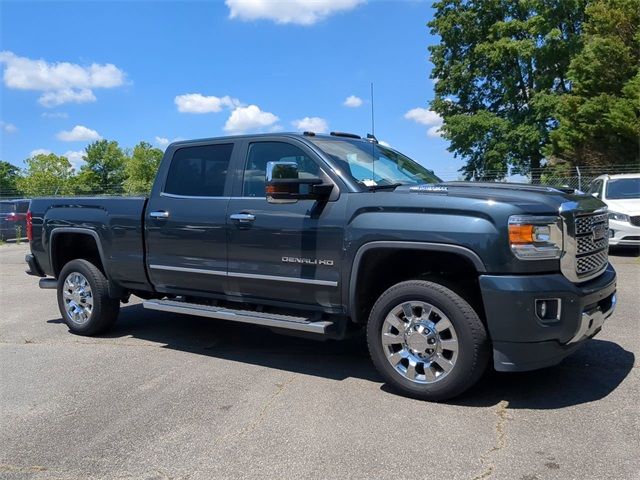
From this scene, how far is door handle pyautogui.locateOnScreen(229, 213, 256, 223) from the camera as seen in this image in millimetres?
5168

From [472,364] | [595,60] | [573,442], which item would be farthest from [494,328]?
→ [595,60]

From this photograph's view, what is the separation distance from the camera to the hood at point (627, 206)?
1191cm

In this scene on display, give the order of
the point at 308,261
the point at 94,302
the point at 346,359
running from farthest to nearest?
the point at 94,302, the point at 346,359, the point at 308,261

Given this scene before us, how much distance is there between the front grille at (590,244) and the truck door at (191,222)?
297 cm

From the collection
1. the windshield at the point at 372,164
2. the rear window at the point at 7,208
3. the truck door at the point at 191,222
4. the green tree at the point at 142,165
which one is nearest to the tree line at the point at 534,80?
the rear window at the point at 7,208

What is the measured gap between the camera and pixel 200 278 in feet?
18.4

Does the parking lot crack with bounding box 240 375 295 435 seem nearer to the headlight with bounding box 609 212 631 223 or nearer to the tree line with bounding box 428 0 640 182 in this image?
the headlight with bounding box 609 212 631 223

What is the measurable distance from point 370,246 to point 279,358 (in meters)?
1.79

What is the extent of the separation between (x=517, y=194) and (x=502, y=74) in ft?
116

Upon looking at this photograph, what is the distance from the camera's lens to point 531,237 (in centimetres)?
393

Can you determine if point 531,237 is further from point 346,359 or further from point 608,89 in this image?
point 608,89

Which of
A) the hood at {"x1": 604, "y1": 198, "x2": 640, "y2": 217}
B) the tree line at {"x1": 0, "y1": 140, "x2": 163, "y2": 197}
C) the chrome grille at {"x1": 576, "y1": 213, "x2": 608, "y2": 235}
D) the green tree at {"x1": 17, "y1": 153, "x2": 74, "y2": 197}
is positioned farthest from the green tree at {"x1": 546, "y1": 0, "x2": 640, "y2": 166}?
the green tree at {"x1": 17, "y1": 153, "x2": 74, "y2": 197}

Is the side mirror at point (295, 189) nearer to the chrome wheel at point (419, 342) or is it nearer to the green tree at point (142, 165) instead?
the chrome wheel at point (419, 342)

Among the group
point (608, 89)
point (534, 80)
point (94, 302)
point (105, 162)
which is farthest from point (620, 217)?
point (105, 162)
